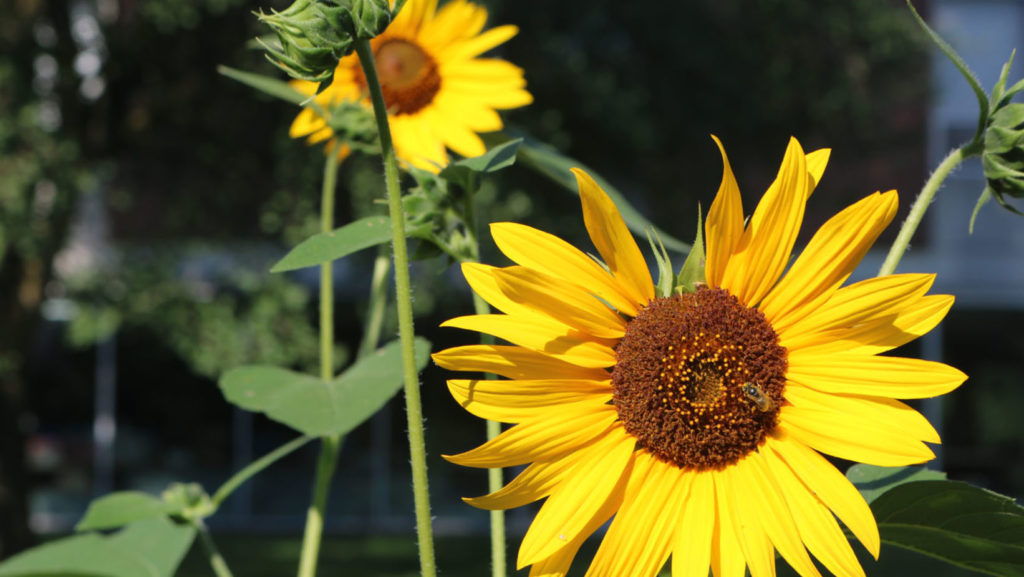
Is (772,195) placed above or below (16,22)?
below

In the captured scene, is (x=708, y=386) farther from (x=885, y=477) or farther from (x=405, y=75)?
(x=405, y=75)

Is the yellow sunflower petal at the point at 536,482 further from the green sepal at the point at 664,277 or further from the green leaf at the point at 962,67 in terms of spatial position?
the green leaf at the point at 962,67

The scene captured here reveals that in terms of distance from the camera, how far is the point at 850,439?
58 centimetres

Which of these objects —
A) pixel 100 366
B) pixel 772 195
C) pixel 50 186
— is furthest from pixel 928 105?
pixel 772 195

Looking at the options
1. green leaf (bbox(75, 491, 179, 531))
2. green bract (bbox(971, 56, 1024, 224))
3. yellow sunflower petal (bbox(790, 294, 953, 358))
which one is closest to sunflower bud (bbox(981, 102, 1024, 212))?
green bract (bbox(971, 56, 1024, 224))

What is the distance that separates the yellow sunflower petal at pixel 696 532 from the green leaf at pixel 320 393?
214 mm

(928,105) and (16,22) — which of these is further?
(928,105)

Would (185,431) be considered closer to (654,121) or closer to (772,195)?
(654,121)

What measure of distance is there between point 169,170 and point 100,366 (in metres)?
2.89

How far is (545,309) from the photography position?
Answer: 61cm

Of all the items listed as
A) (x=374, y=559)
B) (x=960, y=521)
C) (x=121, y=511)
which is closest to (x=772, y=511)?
(x=960, y=521)

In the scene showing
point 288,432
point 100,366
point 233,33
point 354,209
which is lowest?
point 288,432

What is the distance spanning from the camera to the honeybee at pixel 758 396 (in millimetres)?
626

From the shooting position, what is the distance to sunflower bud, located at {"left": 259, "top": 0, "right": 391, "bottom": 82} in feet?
1.88
